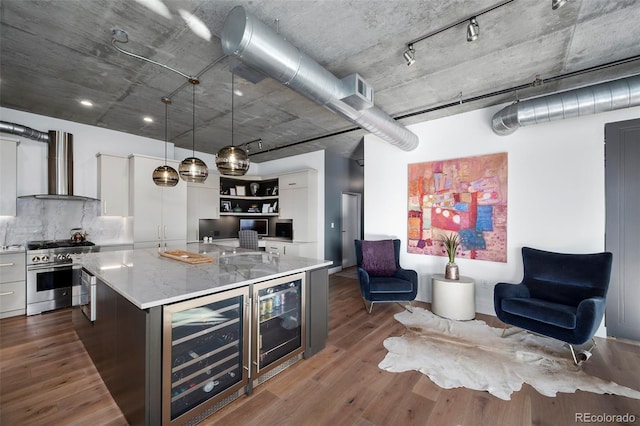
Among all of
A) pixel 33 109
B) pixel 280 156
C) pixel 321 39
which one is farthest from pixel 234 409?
pixel 280 156

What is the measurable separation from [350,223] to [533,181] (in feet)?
13.9

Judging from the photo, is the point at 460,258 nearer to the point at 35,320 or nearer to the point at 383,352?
the point at 383,352

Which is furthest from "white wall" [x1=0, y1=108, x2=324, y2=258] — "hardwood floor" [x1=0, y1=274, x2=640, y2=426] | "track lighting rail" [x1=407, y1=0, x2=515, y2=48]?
"track lighting rail" [x1=407, y1=0, x2=515, y2=48]

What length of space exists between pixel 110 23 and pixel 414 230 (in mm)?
4405

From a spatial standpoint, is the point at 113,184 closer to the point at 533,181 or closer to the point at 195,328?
the point at 195,328

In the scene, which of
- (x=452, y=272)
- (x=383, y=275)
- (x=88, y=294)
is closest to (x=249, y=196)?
(x=383, y=275)

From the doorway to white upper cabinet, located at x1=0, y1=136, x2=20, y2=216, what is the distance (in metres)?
5.77

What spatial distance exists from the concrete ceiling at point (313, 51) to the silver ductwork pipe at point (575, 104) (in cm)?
25

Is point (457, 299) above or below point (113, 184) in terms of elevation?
below

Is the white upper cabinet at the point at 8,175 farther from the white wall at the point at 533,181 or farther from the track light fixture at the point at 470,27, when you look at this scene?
the white wall at the point at 533,181

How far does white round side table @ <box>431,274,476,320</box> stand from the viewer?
346 cm

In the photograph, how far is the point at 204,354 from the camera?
1824 millimetres

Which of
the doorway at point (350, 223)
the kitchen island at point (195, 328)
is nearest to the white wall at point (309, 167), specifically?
the doorway at point (350, 223)

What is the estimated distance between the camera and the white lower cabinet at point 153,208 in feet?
15.3
